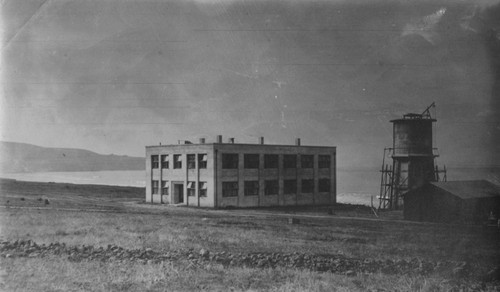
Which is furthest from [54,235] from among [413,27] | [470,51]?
[470,51]

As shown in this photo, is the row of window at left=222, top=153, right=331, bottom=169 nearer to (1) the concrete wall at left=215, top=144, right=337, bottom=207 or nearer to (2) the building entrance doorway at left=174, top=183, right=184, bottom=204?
(1) the concrete wall at left=215, top=144, right=337, bottom=207

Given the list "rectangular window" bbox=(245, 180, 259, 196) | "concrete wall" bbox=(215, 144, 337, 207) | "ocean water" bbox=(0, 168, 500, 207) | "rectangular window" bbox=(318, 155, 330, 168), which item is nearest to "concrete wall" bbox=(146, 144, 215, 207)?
"concrete wall" bbox=(215, 144, 337, 207)

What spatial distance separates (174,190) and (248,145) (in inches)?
405

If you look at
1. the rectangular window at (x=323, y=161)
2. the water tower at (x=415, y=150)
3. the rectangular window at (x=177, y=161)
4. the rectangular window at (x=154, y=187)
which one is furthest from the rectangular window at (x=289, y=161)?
the rectangular window at (x=154, y=187)

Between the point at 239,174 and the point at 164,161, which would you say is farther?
the point at 164,161

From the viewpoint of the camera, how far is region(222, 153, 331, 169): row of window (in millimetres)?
47375

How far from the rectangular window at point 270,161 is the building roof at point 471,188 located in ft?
64.1

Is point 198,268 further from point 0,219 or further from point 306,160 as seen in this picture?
point 306,160

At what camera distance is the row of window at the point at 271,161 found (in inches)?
1865

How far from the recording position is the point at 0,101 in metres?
18.8

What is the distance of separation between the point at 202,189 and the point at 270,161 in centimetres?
879

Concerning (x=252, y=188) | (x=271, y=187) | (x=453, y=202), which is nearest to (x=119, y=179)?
(x=271, y=187)

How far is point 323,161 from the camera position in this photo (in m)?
55.9

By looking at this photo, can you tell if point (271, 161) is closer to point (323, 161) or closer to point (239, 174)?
point (239, 174)
